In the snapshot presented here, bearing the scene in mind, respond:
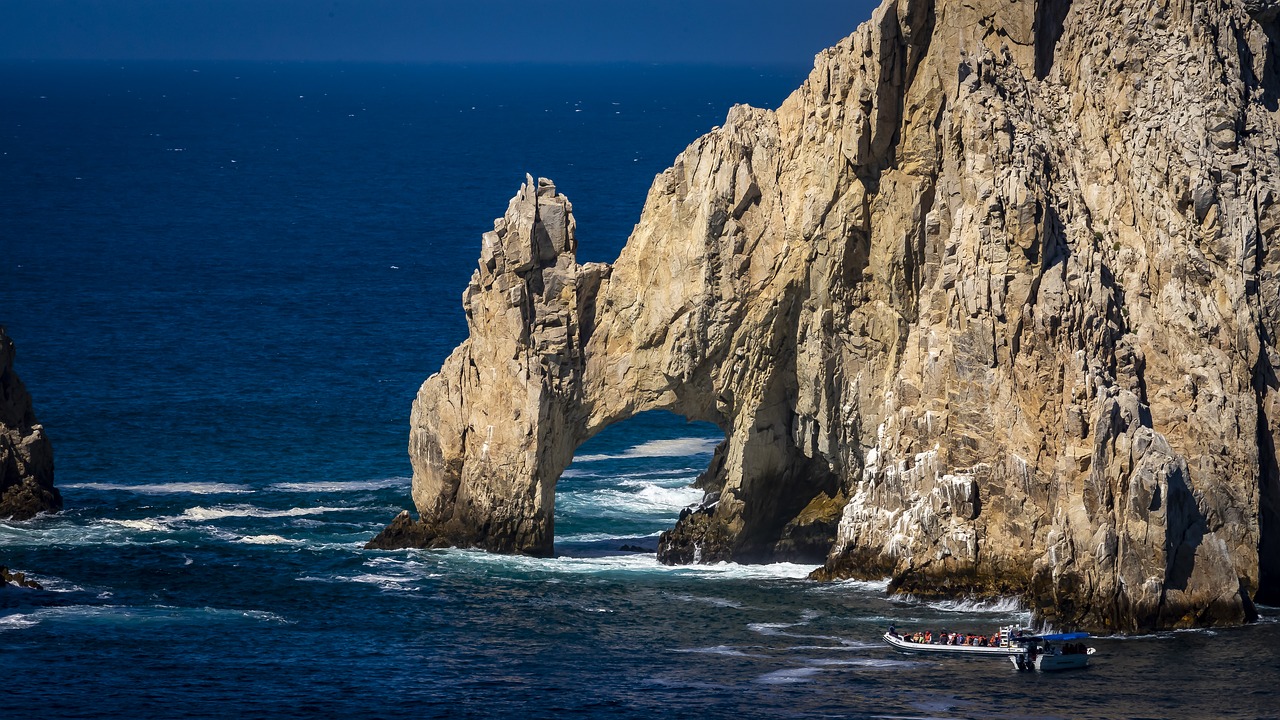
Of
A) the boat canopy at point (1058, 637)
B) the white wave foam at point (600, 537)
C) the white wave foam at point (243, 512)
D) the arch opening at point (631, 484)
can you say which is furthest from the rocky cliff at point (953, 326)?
the white wave foam at point (243, 512)

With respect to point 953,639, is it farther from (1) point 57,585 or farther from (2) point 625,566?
(1) point 57,585

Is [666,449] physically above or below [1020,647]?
above

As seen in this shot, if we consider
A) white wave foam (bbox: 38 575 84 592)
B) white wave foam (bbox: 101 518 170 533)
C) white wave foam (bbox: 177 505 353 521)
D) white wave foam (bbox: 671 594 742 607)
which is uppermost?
white wave foam (bbox: 177 505 353 521)

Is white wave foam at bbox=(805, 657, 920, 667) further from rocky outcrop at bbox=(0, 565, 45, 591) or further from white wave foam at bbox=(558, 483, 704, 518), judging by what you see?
rocky outcrop at bbox=(0, 565, 45, 591)

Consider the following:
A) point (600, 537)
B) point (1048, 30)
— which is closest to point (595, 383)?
point (600, 537)

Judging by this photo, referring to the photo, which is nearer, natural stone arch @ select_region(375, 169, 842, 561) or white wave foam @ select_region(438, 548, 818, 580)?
white wave foam @ select_region(438, 548, 818, 580)

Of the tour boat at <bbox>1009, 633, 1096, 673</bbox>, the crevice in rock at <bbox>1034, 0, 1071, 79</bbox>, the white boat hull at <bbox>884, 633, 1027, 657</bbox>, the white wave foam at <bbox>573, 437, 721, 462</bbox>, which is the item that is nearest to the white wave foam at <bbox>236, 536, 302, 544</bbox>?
the white wave foam at <bbox>573, 437, 721, 462</bbox>
